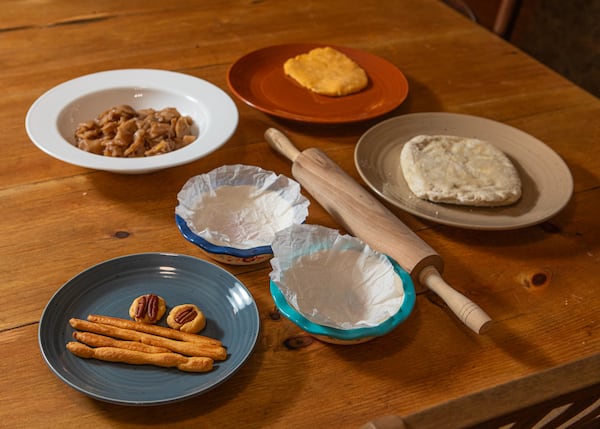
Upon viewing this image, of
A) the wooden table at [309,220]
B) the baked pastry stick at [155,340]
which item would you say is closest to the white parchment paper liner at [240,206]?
the wooden table at [309,220]

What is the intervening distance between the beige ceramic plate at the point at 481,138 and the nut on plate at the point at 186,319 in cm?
33

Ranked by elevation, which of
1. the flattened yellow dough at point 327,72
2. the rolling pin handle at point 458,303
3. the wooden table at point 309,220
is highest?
the rolling pin handle at point 458,303

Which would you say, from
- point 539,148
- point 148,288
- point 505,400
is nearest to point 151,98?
point 148,288

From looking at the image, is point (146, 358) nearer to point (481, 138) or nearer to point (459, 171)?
point (459, 171)

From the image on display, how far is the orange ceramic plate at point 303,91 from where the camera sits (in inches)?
45.8


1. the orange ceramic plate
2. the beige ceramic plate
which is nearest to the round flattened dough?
the beige ceramic plate

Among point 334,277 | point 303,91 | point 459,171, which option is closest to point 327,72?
point 303,91

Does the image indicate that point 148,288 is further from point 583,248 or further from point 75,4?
point 75,4

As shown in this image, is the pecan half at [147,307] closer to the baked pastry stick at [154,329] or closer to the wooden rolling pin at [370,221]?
the baked pastry stick at [154,329]

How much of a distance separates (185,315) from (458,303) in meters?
0.31

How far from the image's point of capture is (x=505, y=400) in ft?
1.54

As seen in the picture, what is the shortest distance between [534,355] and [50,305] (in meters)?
0.56

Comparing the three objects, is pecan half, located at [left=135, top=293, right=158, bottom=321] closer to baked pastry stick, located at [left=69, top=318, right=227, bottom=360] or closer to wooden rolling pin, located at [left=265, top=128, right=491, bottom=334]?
baked pastry stick, located at [left=69, top=318, right=227, bottom=360]

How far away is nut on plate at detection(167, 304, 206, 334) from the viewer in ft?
2.39
